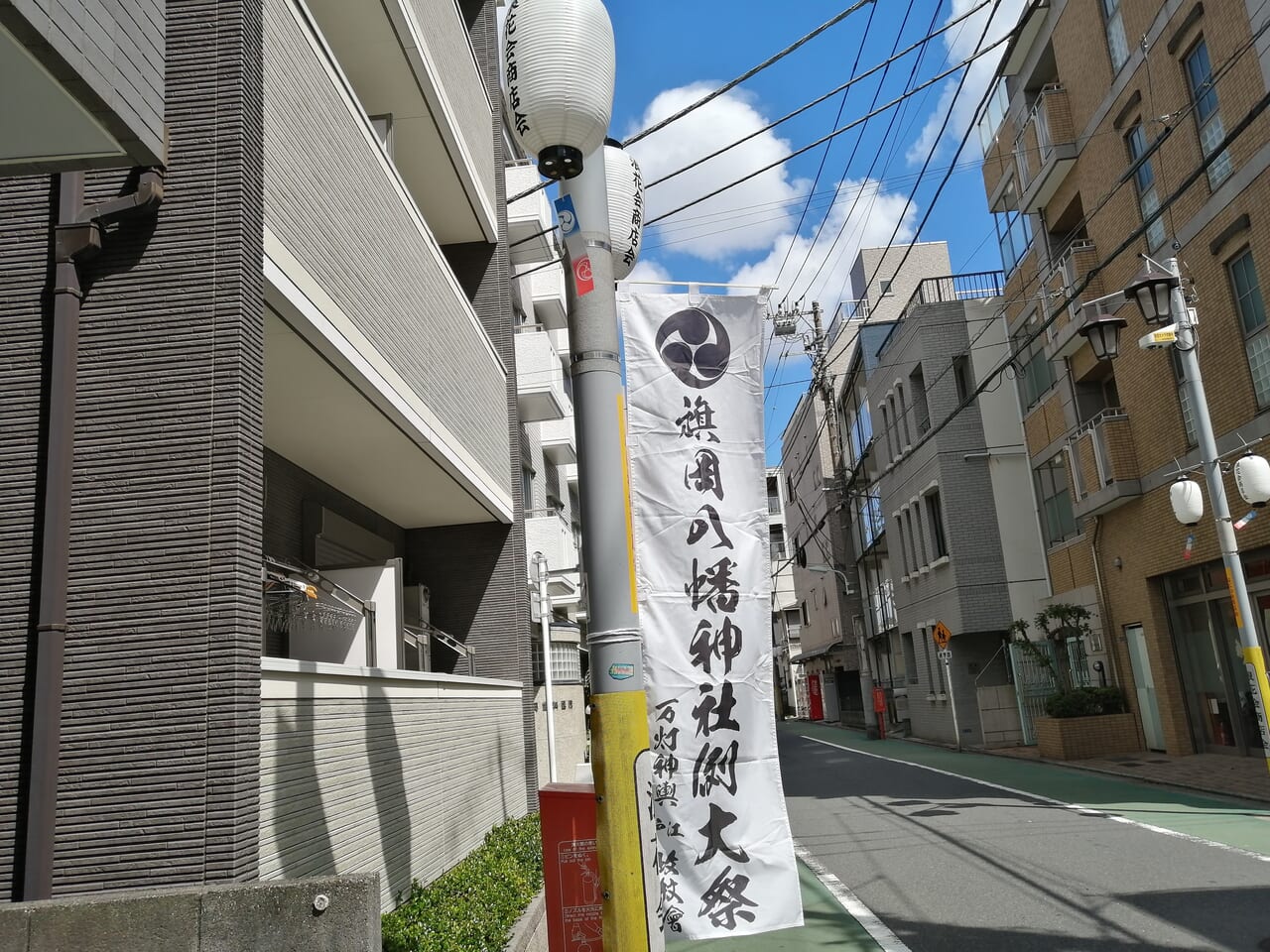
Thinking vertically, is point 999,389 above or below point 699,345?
above

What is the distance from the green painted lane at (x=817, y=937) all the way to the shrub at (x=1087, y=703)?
1251cm

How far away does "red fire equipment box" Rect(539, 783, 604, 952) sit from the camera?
4.79 metres

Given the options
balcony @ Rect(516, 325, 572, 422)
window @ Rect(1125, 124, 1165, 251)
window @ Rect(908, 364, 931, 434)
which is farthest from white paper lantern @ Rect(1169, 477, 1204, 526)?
window @ Rect(908, 364, 931, 434)

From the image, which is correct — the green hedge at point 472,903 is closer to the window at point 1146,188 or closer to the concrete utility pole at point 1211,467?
the concrete utility pole at point 1211,467

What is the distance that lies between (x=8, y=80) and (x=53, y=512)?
207cm

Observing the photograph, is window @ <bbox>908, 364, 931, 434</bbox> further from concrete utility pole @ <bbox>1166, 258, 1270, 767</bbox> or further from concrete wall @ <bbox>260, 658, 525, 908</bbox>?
concrete wall @ <bbox>260, 658, 525, 908</bbox>

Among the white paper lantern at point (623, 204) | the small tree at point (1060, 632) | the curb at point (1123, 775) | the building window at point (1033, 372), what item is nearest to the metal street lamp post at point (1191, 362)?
the curb at point (1123, 775)

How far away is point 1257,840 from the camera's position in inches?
382

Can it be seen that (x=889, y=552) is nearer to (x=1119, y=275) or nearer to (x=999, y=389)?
(x=999, y=389)

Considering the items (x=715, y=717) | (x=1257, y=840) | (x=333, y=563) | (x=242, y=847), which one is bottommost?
(x=1257, y=840)

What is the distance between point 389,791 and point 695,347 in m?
4.12

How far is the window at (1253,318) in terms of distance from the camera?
1449 cm

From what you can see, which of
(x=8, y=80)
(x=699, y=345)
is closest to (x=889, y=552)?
(x=699, y=345)

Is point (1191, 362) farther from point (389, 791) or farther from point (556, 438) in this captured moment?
point (556, 438)
